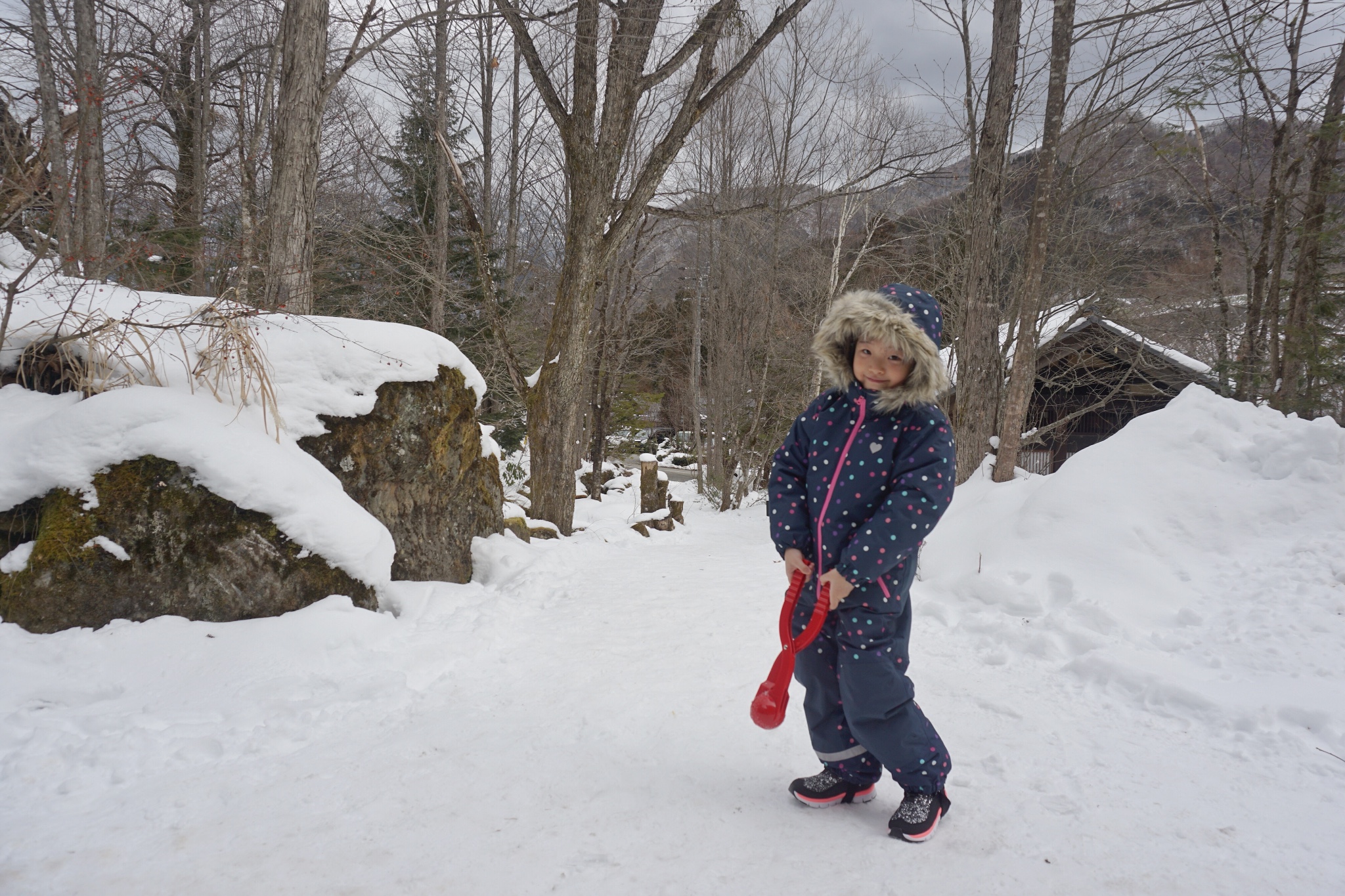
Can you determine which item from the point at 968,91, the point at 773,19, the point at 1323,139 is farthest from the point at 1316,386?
the point at 773,19

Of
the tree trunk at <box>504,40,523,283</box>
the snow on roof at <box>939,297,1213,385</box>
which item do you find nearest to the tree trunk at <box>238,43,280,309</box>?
the tree trunk at <box>504,40,523,283</box>

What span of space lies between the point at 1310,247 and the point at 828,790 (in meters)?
10.2

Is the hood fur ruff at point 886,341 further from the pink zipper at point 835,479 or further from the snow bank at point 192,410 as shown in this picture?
the snow bank at point 192,410

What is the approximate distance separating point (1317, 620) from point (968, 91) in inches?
383

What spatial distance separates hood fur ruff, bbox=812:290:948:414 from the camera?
208cm

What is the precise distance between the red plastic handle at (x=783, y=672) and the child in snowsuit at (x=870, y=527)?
1.8 inches

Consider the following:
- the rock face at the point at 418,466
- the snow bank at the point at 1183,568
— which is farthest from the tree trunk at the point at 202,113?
the snow bank at the point at 1183,568

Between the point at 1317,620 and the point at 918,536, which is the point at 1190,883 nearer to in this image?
the point at 918,536

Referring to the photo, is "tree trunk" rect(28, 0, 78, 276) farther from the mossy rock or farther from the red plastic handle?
the red plastic handle

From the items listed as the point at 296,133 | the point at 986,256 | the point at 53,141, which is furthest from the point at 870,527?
the point at 986,256

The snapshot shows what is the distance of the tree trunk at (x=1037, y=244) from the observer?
6.28m

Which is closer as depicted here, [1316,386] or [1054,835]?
[1054,835]

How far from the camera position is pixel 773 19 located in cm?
642

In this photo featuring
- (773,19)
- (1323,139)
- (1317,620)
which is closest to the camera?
(1317,620)
